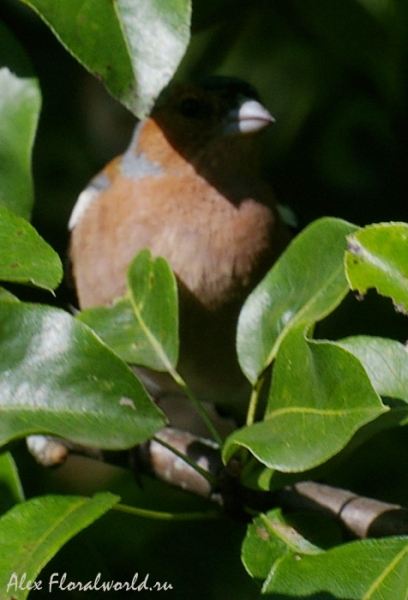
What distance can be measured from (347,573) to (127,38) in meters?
1.16

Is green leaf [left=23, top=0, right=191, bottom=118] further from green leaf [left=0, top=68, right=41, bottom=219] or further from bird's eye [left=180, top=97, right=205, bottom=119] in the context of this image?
bird's eye [left=180, top=97, right=205, bottom=119]

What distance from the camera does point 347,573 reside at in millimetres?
1593

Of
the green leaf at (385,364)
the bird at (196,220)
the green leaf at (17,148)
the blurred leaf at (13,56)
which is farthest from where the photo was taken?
the bird at (196,220)

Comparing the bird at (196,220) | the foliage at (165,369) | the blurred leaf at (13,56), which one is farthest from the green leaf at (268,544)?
the blurred leaf at (13,56)

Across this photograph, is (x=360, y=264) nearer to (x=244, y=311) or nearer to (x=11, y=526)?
(x=244, y=311)

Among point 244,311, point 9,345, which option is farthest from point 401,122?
point 9,345

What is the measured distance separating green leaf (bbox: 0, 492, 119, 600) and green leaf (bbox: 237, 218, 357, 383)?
44 centimetres

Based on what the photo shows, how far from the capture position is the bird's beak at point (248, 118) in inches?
122

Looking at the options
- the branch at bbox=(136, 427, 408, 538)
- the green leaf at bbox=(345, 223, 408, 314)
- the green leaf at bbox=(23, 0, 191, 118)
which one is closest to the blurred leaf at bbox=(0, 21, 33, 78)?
the green leaf at bbox=(23, 0, 191, 118)

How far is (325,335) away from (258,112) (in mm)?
965

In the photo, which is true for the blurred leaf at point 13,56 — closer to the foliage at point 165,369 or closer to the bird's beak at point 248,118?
the foliage at point 165,369

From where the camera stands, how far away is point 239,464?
2.00 metres

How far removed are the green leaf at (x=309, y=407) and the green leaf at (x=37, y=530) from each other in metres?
0.28

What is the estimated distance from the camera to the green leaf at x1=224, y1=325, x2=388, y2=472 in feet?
4.78
